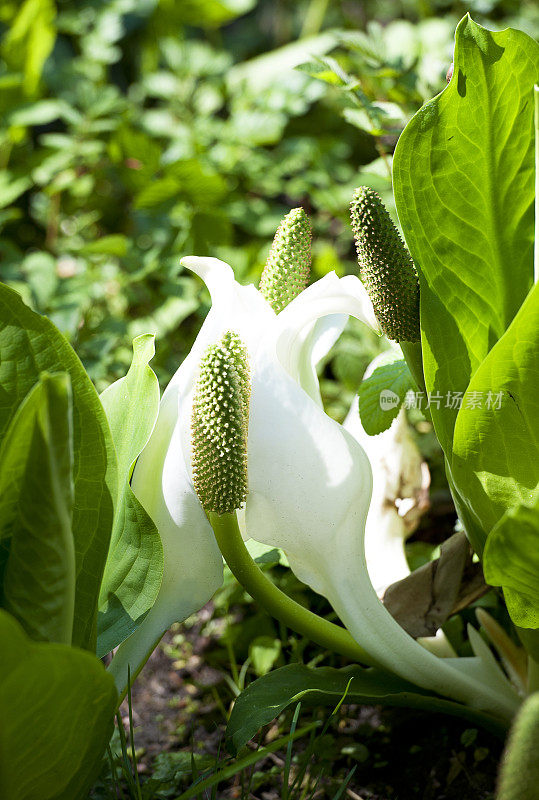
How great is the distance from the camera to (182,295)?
55.4 inches

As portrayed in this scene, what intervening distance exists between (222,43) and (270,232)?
1.25m

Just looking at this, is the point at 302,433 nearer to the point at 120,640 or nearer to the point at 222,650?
the point at 120,640

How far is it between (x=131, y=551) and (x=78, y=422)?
13 centimetres

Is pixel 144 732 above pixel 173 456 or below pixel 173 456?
below

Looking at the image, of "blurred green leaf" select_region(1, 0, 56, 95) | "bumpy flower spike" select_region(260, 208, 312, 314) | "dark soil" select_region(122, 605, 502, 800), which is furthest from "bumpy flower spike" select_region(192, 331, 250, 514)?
"blurred green leaf" select_region(1, 0, 56, 95)

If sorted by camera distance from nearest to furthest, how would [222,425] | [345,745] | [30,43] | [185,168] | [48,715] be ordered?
[48,715], [222,425], [345,745], [185,168], [30,43]

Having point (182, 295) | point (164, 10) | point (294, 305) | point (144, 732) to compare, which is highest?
point (294, 305)

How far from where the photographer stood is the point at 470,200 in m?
0.75

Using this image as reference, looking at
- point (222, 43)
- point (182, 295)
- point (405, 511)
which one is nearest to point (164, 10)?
point (222, 43)

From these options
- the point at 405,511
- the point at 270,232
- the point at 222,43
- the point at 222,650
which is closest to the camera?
the point at 405,511

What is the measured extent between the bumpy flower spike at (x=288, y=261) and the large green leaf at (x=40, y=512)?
306 millimetres

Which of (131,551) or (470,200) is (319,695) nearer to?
(131,551)

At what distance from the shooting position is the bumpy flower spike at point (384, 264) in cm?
71

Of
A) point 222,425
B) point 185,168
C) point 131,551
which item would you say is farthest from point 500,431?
point 185,168
